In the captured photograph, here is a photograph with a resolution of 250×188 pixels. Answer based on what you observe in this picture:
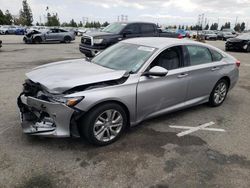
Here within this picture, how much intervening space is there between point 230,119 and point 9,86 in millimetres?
5556

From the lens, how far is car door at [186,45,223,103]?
460cm

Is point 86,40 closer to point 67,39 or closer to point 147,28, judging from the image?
point 147,28

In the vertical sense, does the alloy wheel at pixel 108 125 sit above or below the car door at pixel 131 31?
below

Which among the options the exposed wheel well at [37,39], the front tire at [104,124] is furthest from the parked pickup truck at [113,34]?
the exposed wheel well at [37,39]

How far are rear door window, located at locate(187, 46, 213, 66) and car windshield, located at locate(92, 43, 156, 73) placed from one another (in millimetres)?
946

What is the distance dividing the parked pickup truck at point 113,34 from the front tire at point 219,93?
19.9ft

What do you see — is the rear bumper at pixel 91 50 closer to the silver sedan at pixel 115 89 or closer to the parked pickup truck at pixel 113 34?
the parked pickup truck at pixel 113 34

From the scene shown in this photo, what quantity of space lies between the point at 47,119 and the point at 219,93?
3837 millimetres

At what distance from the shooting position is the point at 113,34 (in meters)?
10.9

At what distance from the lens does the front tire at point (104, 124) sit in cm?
334

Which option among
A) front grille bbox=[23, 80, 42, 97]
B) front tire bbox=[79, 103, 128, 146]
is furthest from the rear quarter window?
front grille bbox=[23, 80, 42, 97]

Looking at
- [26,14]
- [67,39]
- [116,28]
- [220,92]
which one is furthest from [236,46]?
[26,14]

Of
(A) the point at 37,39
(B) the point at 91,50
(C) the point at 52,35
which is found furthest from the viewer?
(C) the point at 52,35

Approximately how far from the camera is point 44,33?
20625 millimetres
